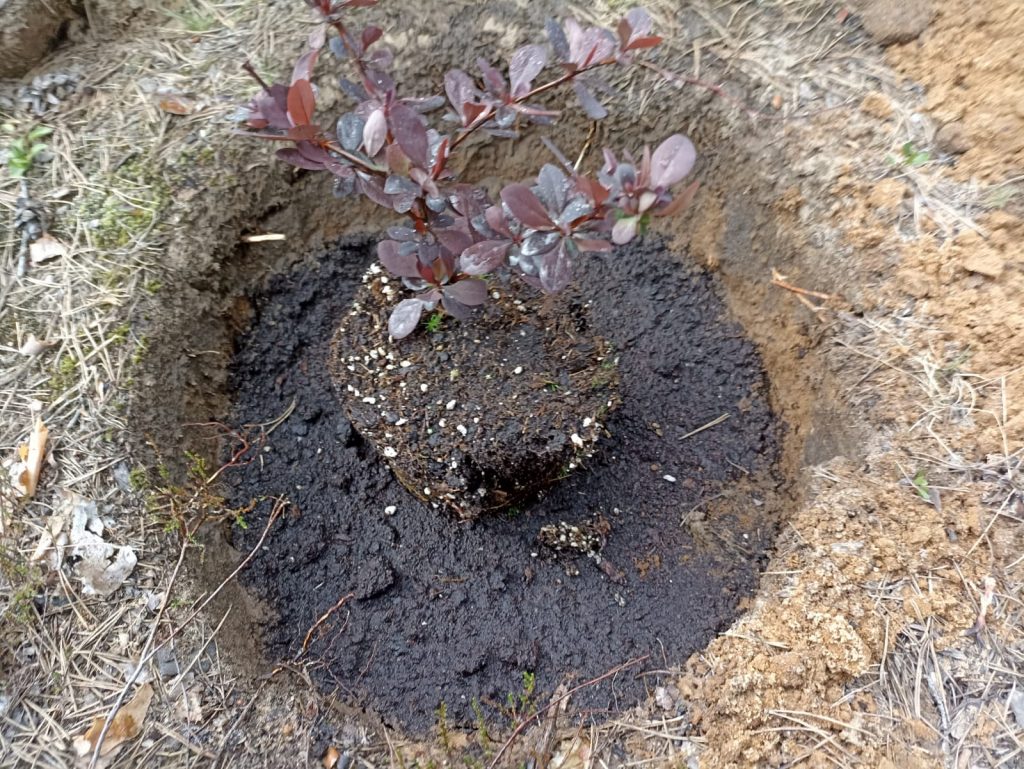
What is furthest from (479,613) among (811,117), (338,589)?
(811,117)

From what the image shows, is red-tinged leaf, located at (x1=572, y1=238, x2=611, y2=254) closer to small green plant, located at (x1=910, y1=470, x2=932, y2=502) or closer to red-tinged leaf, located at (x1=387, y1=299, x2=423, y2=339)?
red-tinged leaf, located at (x1=387, y1=299, x2=423, y2=339)

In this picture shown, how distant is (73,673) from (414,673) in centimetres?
81

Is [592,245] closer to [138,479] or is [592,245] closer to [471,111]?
[471,111]

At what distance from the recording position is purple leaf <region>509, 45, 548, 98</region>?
1334 mm

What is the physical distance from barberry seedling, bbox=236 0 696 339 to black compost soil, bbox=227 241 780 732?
0.75 m

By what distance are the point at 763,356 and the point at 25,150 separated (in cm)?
246

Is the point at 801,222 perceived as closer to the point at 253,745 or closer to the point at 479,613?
the point at 479,613

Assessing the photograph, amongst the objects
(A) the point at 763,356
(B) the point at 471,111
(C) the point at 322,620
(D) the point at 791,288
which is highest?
(B) the point at 471,111

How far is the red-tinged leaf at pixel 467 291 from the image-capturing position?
1455mm

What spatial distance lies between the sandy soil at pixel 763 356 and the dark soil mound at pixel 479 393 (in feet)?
1.82

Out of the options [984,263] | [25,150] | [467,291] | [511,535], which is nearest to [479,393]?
[467,291]

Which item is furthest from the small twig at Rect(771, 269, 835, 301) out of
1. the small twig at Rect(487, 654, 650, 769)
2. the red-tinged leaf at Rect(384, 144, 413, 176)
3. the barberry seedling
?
the red-tinged leaf at Rect(384, 144, 413, 176)

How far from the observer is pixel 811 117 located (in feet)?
6.81

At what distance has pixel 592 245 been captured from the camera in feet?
3.92
